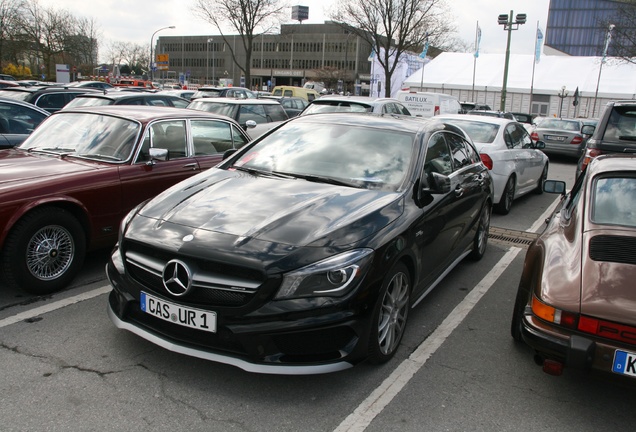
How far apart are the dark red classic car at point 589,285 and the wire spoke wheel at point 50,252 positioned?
3818 mm

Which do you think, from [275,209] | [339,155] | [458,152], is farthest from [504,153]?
[275,209]

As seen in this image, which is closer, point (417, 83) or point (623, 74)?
point (623, 74)

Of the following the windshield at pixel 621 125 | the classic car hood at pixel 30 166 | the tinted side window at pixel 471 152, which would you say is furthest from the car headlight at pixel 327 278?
the windshield at pixel 621 125

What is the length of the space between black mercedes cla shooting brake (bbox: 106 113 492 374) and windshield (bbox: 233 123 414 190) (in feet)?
0.05

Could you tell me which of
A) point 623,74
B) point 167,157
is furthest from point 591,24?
point 167,157

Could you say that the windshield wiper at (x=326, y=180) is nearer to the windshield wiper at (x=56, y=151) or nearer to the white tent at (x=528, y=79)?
the windshield wiper at (x=56, y=151)

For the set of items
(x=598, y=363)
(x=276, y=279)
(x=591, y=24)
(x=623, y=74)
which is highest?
(x=591, y=24)

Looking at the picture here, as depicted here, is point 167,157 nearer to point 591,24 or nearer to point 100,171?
point 100,171

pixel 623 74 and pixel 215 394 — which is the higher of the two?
pixel 623 74

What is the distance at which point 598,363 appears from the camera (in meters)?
2.80

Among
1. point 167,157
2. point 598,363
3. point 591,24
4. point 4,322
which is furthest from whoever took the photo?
point 591,24

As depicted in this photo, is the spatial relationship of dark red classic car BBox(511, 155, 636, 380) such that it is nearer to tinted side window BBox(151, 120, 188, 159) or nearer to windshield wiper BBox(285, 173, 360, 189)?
windshield wiper BBox(285, 173, 360, 189)

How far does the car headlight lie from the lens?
2.97 metres

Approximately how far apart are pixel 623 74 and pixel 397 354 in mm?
41717
